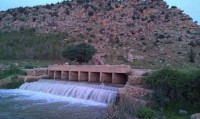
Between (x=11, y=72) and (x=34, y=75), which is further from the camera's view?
(x=11, y=72)

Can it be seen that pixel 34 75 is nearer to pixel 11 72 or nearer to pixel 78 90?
pixel 11 72

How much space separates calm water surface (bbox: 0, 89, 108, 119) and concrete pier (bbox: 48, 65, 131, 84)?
4.27 meters

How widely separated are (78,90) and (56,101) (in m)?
2.07

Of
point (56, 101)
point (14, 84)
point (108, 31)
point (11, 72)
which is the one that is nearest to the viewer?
point (56, 101)

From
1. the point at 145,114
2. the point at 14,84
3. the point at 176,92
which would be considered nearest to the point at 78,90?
the point at 14,84

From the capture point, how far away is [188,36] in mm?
47250

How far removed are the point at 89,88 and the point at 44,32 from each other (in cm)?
3431

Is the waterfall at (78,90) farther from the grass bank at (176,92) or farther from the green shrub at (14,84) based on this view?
the grass bank at (176,92)

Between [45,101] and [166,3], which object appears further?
[166,3]

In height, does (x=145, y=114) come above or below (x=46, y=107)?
above

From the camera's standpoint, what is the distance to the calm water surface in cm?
1702

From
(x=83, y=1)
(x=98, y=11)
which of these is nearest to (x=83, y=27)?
(x=98, y=11)

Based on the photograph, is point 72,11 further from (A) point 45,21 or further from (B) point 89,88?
(B) point 89,88

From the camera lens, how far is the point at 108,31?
51.3 m
